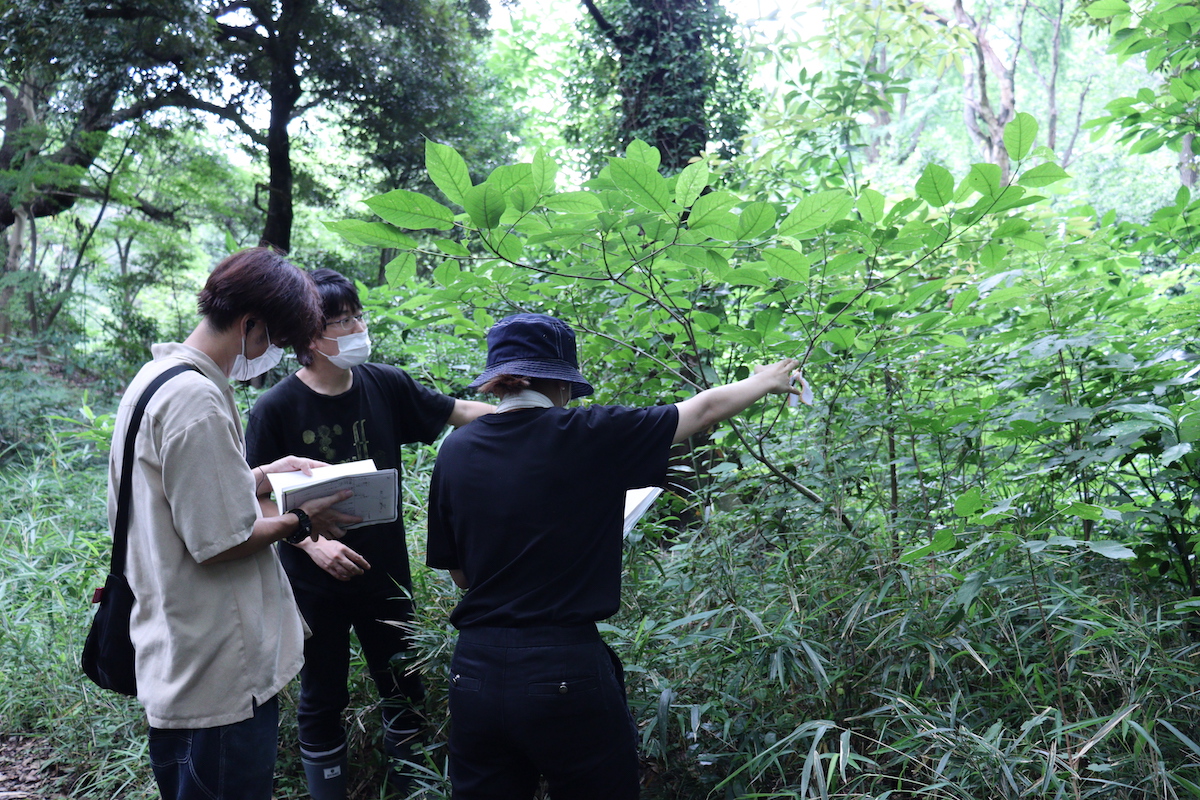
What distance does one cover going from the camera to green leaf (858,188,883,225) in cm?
235

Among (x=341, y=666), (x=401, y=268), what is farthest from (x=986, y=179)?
(x=341, y=666)

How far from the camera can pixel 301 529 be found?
6.81ft

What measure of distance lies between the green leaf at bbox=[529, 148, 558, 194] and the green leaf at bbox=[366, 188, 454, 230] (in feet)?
0.83

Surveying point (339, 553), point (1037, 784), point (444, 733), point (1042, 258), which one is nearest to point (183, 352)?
point (339, 553)

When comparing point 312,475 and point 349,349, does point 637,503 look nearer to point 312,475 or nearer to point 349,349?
point 312,475

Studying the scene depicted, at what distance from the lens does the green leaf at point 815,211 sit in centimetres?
214

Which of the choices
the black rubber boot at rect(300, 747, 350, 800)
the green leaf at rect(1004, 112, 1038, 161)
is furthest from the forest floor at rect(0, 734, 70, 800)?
the green leaf at rect(1004, 112, 1038, 161)

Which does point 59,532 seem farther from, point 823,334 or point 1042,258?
point 1042,258

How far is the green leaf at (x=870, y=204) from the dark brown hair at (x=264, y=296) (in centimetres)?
156

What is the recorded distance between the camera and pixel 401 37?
10367 millimetres

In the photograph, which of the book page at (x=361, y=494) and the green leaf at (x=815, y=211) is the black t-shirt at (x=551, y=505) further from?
the green leaf at (x=815, y=211)

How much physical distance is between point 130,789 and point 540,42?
1504cm

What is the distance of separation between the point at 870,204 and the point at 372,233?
140 cm

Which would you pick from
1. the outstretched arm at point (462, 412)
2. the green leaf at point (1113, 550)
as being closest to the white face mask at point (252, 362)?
the outstretched arm at point (462, 412)
